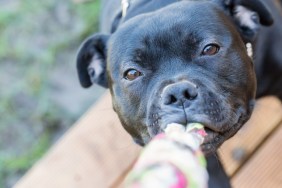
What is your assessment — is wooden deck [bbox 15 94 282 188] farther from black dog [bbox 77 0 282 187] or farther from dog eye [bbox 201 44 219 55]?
dog eye [bbox 201 44 219 55]

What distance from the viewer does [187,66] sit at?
168cm

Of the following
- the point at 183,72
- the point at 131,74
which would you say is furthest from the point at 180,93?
the point at 131,74

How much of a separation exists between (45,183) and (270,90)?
98cm

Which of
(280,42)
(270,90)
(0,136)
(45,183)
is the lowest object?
(0,136)

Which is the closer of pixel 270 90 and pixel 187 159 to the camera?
pixel 187 159

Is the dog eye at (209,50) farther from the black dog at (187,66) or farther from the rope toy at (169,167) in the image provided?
the rope toy at (169,167)

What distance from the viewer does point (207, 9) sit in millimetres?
1794

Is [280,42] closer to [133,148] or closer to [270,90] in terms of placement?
[270,90]

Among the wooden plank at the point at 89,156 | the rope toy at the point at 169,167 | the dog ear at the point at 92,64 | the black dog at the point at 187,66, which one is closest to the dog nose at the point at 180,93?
the black dog at the point at 187,66

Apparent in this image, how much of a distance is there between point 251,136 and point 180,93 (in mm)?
899

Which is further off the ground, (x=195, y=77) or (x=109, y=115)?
(x=195, y=77)

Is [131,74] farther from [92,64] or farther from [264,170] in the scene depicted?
[264,170]

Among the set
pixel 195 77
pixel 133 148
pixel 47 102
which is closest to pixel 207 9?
pixel 195 77

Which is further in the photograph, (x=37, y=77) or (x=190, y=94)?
(x=37, y=77)
